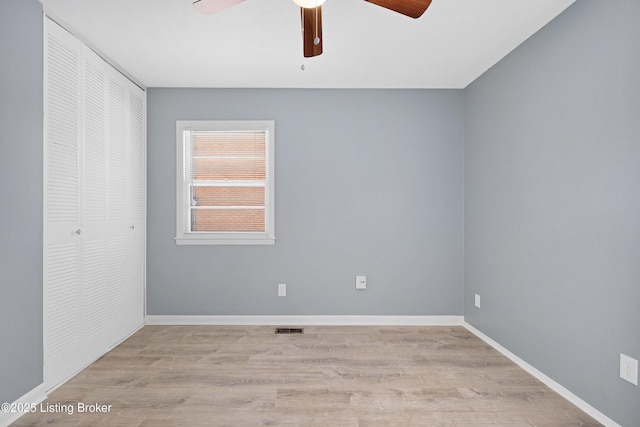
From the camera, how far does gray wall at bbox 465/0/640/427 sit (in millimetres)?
1894

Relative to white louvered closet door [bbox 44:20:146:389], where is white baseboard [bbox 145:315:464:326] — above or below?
below

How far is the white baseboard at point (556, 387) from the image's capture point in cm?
203

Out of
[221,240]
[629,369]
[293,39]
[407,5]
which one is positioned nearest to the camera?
[407,5]

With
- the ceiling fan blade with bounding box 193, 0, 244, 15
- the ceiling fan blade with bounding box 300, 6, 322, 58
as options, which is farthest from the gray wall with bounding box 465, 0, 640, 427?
the ceiling fan blade with bounding box 193, 0, 244, 15

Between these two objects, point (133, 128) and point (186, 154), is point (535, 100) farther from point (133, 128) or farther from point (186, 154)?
point (133, 128)

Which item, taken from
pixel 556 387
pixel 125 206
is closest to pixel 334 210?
pixel 125 206

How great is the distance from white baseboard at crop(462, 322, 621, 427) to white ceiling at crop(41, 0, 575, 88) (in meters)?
2.46

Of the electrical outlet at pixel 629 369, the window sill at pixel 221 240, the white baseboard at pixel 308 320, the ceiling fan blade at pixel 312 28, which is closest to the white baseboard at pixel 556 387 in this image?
the electrical outlet at pixel 629 369

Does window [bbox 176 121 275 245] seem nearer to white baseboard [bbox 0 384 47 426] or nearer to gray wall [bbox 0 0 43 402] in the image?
gray wall [bbox 0 0 43 402]

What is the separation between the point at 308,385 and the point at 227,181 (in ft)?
7.36

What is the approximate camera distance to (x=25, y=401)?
2.10m

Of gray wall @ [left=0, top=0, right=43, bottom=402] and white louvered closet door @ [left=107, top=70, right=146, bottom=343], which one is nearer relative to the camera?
gray wall @ [left=0, top=0, right=43, bottom=402]

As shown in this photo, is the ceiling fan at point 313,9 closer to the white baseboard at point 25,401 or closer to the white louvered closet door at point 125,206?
the white louvered closet door at point 125,206

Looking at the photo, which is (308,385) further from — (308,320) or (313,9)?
(313,9)
